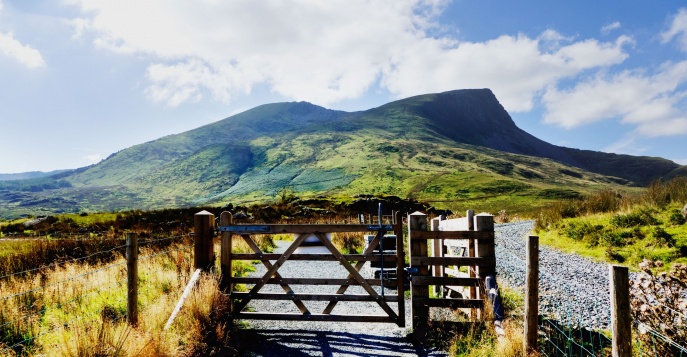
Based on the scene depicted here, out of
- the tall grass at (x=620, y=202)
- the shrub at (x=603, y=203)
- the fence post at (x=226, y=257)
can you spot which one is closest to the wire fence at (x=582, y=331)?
the fence post at (x=226, y=257)

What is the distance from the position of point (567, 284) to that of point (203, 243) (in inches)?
345

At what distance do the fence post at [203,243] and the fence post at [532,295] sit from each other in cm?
559

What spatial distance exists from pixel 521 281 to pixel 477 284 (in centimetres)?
433

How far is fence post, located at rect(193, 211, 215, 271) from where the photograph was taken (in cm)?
788

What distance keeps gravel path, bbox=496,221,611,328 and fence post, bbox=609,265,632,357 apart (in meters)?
1.92

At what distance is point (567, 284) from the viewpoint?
1030 centimetres

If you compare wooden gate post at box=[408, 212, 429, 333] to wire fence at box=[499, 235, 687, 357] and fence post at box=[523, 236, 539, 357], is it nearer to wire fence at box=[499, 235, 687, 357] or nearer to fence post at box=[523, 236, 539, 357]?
wire fence at box=[499, 235, 687, 357]

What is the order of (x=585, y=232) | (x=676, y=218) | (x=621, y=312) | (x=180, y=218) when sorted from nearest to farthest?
(x=621, y=312), (x=676, y=218), (x=585, y=232), (x=180, y=218)

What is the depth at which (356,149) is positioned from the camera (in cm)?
18712

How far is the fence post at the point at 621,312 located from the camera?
3.53 metres

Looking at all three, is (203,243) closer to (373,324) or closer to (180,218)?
(373,324)

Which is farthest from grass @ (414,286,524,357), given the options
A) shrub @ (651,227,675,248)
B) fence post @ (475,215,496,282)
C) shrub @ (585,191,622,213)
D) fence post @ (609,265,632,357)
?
shrub @ (585,191,622,213)

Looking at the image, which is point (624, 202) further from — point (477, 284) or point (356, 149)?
point (356, 149)

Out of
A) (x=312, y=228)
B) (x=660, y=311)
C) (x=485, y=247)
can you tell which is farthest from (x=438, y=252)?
(x=660, y=311)
